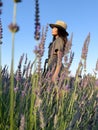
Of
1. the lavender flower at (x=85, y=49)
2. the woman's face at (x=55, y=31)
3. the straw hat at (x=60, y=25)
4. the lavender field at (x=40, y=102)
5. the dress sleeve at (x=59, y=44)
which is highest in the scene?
the straw hat at (x=60, y=25)

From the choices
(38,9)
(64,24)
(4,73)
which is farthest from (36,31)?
(64,24)

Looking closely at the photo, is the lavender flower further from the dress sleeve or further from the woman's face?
the woman's face

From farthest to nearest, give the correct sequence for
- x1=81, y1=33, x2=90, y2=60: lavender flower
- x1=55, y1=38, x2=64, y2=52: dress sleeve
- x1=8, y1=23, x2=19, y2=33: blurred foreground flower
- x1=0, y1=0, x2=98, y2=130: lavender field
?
x1=55, y1=38, x2=64, y2=52: dress sleeve
x1=81, y1=33, x2=90, y2=60: lavender flower
x1=0, y1=0, x2=98, y2=130: lavender field
x1=8, y1=23, x2=19, y2=33: blurred foreground flower

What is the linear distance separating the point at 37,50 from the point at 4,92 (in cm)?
145

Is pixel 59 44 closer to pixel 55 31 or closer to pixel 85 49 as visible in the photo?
pixel 55 31

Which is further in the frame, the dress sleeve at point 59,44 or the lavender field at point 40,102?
the dress sleeve at point 59,44

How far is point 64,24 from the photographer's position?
19.0 feet

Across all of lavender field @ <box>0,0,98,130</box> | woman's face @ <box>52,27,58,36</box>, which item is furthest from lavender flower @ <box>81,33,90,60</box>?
woman's face @ <box>52,27,58,36</box>

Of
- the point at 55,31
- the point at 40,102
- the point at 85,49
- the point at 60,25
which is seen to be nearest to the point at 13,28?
the point at 40,102

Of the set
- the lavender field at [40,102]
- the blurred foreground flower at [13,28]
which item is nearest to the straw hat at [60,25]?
the lavender field at [40,102]

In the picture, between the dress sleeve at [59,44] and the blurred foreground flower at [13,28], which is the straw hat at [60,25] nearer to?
the dress sleeve at [59,44]

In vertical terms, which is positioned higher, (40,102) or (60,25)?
(60,25)

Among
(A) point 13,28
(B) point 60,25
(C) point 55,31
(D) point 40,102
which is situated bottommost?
(D) point 40,102

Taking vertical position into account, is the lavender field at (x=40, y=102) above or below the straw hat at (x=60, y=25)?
below
